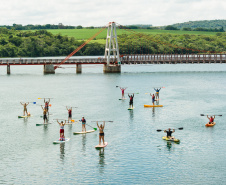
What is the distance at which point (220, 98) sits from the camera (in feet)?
340

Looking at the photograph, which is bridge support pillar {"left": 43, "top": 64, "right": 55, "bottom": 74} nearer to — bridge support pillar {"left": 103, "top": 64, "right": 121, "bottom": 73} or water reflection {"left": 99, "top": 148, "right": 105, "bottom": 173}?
bridge support pillar {"left": 103, "top": 64, "right": 121, "bottom": 73}

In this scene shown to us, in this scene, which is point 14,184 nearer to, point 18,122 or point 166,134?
point 166,134

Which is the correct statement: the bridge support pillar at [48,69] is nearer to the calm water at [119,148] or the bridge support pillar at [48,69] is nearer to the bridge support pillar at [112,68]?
the bridge support pillar at [112,68]

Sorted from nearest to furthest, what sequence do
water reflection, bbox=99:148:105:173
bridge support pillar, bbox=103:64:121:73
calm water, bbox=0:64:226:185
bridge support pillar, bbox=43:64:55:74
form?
calm water, bbox=0:64:226:185, water reflection, bbox=99:148:105:173, bridge support pillar, bbox=103:64:121:73, bridge support pillar, bbox=43:64:55:74

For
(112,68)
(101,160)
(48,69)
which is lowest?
(101,160)

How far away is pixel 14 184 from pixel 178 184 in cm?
1527

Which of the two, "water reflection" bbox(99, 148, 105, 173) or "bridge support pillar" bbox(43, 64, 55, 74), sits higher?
"bridge support pillar" bbox(43, 64, 55, 74)

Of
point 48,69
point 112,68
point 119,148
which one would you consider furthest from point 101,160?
point 48,69

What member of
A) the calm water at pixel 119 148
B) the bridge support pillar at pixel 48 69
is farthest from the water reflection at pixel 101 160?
the bridge support pillar at pixel 48 69

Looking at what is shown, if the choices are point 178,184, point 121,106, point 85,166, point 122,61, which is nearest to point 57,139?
point 85,166

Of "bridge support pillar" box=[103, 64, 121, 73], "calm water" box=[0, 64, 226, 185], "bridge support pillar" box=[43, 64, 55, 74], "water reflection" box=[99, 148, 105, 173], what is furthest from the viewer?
Result: "bridge support pillar" box=[43, 64, 55, 74]

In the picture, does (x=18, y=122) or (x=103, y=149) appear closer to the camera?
(x=103, y=149)

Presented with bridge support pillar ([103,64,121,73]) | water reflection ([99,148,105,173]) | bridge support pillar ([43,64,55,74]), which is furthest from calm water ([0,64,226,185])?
bridge support pillar ([43,64,55,74])

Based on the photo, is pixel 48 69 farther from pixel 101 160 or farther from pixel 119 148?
pixel 101 160
